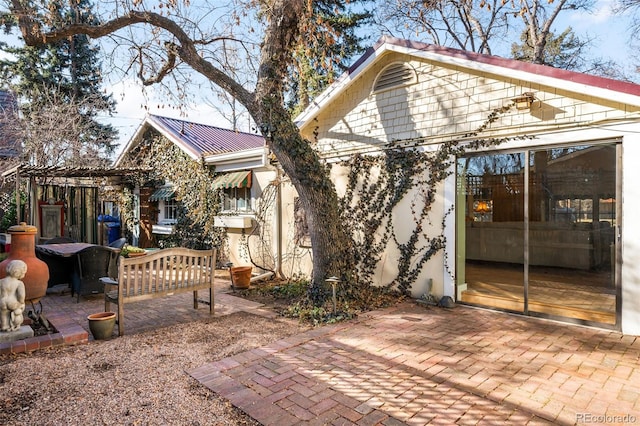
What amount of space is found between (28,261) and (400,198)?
5651 millimetres

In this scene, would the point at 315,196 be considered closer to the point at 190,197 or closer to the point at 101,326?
the point at 101,326

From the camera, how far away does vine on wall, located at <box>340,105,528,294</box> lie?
20.5 ft

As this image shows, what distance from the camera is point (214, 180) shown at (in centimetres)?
1052

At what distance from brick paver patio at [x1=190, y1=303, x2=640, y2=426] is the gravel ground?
243 mm

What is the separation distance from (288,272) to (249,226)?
1.58m

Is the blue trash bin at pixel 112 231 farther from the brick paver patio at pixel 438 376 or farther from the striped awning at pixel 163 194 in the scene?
the brick paver patio at pixel 438 376

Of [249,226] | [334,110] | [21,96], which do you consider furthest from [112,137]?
[334,110]

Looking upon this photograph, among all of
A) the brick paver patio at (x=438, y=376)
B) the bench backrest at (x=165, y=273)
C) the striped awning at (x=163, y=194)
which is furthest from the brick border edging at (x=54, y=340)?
the striped awning at (x=163, y=194)

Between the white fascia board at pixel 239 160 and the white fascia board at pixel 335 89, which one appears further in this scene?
the white fascia board at pixel 239 160

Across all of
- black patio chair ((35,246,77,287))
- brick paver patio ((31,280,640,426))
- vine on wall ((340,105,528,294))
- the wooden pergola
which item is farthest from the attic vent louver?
the wooden pergola

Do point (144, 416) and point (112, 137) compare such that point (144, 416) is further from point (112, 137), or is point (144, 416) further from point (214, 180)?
point (112, 137)

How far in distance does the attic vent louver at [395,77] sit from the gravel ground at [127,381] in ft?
15.2

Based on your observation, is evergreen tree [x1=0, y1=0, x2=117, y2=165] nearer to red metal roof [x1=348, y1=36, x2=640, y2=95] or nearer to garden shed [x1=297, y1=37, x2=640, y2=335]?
garden shed [x1=297, y1=37, x2=640, y2=335]

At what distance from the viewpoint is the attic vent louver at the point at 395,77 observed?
673cm
